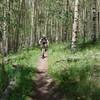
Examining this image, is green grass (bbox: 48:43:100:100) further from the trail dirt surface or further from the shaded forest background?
the shaded forest background

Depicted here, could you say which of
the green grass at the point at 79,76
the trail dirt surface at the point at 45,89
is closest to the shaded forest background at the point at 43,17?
the green grass at the point at 79,76

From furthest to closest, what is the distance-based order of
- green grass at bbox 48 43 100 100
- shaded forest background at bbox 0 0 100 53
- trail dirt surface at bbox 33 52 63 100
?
1. shaded forest background at bbox 0 0 100 53
2. trail dirt surface at bbox 33 52 63 100
3. green grass at bbox 48 43 100 100

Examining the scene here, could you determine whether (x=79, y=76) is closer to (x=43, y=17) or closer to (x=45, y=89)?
(x=45, y=89)

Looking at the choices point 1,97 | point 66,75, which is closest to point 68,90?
point 66,75

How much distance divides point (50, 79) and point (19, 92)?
105 inches

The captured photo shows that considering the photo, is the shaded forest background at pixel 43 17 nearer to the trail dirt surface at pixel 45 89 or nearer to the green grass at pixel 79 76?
the green grass at pixel 79 76

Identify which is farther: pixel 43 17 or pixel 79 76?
pixel 43 17

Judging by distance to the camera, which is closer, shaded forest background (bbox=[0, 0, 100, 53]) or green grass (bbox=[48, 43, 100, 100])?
green grass (bbox=[48, 43, 100, 100])

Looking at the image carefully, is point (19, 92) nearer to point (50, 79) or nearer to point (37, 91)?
point (37, 91)

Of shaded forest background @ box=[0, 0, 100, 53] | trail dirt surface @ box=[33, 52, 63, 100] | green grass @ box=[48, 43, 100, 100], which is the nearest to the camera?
green grass @ box=[48, 43, 100, 100]

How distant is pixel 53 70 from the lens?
60.5ft

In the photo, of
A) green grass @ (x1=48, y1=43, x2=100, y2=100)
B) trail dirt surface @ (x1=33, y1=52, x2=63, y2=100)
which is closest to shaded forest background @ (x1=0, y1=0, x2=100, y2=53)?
green grass @ (x1=48, y1=43, x2=100, y2=100)

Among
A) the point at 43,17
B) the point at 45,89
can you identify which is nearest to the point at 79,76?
the point at 45,89

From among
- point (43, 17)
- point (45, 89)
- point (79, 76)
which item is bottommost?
point (45, 89)
